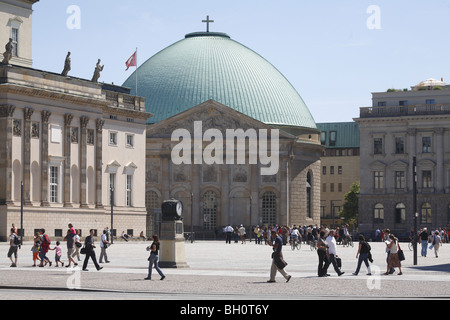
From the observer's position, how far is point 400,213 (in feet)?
395

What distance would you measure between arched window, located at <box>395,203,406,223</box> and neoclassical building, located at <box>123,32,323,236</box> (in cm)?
1402

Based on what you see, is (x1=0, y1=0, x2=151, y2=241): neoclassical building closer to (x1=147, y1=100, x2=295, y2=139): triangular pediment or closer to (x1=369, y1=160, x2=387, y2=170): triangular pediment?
(x1=147, y1=100, x2=295, y2=139): triangular pediment

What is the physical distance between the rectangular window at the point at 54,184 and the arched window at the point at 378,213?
49.8 metres

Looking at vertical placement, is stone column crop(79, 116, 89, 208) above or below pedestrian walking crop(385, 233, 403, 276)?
above

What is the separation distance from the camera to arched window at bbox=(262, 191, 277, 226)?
126 metres

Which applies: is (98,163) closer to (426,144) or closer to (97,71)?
(97,71)

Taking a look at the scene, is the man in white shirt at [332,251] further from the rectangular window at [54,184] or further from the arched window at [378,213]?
the arched window at [378,213]

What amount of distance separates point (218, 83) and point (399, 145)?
87.2 ft

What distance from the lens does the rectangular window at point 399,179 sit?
120375 millimetres

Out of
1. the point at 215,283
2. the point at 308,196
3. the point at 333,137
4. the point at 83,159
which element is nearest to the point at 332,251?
the point at 215,283

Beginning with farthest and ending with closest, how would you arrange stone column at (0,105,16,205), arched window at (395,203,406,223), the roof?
the roof, arched window at (395,203,406,223), stone column at (0,105,16,205)

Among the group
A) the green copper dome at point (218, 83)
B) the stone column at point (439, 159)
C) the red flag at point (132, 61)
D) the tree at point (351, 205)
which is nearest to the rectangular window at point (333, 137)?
the tree at point (351, 205)

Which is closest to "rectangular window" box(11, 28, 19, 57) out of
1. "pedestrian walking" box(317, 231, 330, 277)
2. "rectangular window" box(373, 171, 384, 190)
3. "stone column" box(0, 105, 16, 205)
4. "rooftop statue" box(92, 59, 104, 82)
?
"rooftop statue" box(92, 59, 104, 82)

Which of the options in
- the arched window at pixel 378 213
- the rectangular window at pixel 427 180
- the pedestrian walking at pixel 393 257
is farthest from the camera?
the arched window at pixel 378 213
